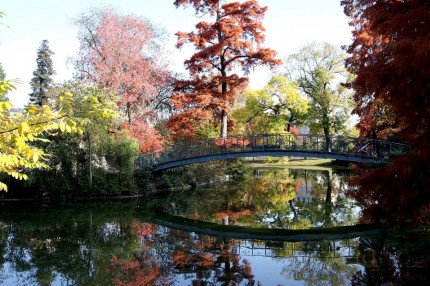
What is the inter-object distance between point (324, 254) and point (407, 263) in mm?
2033

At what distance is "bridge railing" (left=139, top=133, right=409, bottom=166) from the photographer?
1716 cm

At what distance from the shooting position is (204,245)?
11.2 m

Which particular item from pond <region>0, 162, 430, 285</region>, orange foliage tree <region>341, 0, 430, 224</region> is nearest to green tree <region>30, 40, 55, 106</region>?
pond <region>0, 162, 430, 285</region>

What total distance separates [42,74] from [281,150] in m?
32.4

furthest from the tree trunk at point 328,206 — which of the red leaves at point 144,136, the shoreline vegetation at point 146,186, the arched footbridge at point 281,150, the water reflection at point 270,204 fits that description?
the red leaves at point 144,136

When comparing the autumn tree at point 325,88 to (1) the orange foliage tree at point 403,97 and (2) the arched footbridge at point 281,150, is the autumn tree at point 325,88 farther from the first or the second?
(1) the orange foliage tree at point 403,97

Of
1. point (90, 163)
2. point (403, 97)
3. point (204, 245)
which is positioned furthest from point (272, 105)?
point (403, 97)

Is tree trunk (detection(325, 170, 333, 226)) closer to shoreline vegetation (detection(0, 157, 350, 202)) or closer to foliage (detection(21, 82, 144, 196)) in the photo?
shoreline vegetation (detection(0, 157, 350, 202))

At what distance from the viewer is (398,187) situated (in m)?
6.94

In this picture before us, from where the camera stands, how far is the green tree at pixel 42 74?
42438 millimetres

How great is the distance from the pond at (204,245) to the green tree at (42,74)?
2658 centimetres

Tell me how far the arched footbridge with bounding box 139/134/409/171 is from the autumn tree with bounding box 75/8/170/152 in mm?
2102

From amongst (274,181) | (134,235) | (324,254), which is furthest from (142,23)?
(324,254)

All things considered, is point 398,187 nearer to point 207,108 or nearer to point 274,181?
point 207,108
